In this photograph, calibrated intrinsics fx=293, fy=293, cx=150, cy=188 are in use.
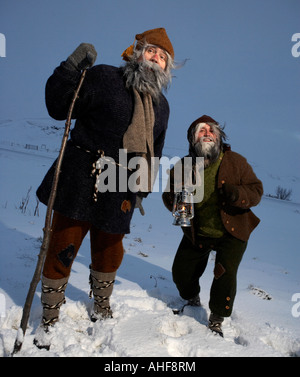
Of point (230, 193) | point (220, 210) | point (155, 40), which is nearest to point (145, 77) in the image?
point (155, 40)

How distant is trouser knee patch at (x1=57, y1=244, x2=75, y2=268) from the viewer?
1.98 meters

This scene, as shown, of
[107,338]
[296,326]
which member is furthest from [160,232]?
[107,338]

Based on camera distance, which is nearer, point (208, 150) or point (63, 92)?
point (63, 92)

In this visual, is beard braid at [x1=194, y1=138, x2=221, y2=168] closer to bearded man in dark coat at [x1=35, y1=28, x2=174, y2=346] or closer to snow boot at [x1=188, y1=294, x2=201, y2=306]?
bearded man in dark coat at [x1=35, y1=28, x2=174, y2=346]

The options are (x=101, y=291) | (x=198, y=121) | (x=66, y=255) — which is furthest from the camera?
(x=198, y=121)

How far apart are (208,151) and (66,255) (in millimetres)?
1377

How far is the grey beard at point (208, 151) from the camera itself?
2428 mm

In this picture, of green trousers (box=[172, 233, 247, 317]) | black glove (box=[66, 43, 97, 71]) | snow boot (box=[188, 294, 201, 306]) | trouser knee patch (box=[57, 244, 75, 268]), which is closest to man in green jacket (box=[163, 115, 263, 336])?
green trousers (box=[172, 233, 247, 317])

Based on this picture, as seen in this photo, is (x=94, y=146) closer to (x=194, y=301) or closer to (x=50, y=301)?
(x=50, y=301)

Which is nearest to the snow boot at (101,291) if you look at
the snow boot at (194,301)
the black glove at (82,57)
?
the snow boot at (194,301)

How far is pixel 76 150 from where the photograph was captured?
79.2 inches

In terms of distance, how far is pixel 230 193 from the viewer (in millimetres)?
2275

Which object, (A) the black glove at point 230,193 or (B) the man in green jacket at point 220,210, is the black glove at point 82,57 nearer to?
(B) the man in green jacket at point 220,210
